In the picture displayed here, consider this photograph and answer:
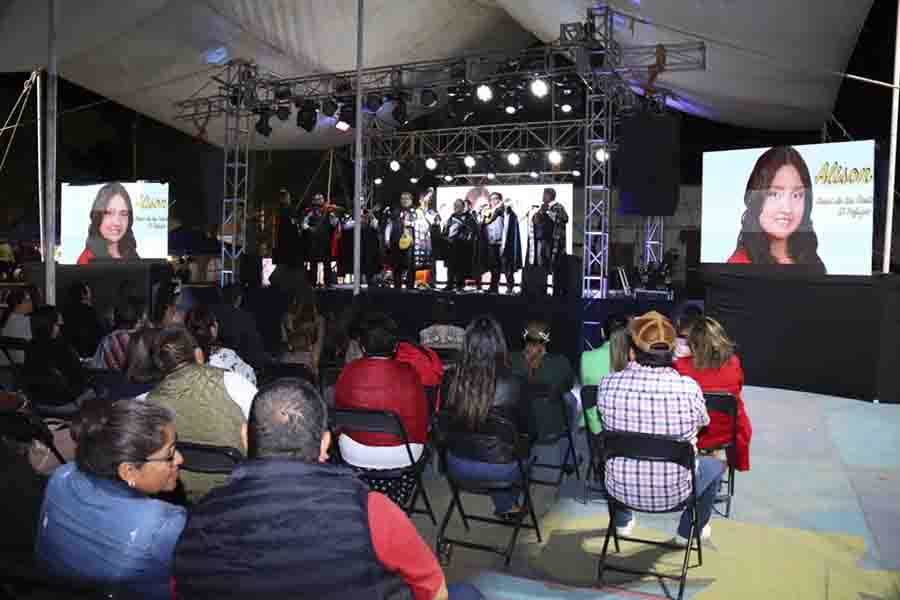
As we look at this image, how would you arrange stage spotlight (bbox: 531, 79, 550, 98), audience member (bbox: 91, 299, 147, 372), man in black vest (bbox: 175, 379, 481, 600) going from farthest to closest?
stage spotlight (bbox: 531, 79, 550, 98) < audience member (bbox: 91, 299, 147, 372) < man in black vest (bbox: 175, 379, 481, 600)

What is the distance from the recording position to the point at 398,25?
1190 cm

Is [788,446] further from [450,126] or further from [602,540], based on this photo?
[450,126]

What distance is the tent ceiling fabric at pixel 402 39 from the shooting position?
321 inches

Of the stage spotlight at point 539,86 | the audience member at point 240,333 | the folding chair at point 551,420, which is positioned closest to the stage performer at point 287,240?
the stage spotlight at point 539,86

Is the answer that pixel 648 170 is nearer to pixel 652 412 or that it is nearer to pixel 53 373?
pixel 652 412

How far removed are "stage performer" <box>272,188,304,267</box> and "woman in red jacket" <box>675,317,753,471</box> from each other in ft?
28.0

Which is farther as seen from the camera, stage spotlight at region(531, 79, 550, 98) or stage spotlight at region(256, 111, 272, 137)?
stage spotlight at region(256, 111, 272, 137)

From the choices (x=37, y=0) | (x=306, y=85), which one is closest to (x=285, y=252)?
(x=306, y=85)

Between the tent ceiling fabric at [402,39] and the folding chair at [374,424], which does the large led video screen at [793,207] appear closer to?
the tent ceiling fabric at [402,39]

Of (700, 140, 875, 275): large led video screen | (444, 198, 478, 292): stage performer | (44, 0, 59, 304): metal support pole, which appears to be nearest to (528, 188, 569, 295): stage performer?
(444, 198, 478, 292): stage performer

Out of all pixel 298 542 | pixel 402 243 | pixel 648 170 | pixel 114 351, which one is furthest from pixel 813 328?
pixel 298 542

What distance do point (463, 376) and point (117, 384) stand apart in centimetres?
180

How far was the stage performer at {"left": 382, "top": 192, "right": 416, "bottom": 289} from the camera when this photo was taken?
11703mm

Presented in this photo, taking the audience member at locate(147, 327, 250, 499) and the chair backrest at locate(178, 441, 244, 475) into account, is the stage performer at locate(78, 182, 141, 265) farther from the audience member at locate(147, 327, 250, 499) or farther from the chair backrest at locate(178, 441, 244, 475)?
the chair backrest at locate(178, 441, 244, 475)
